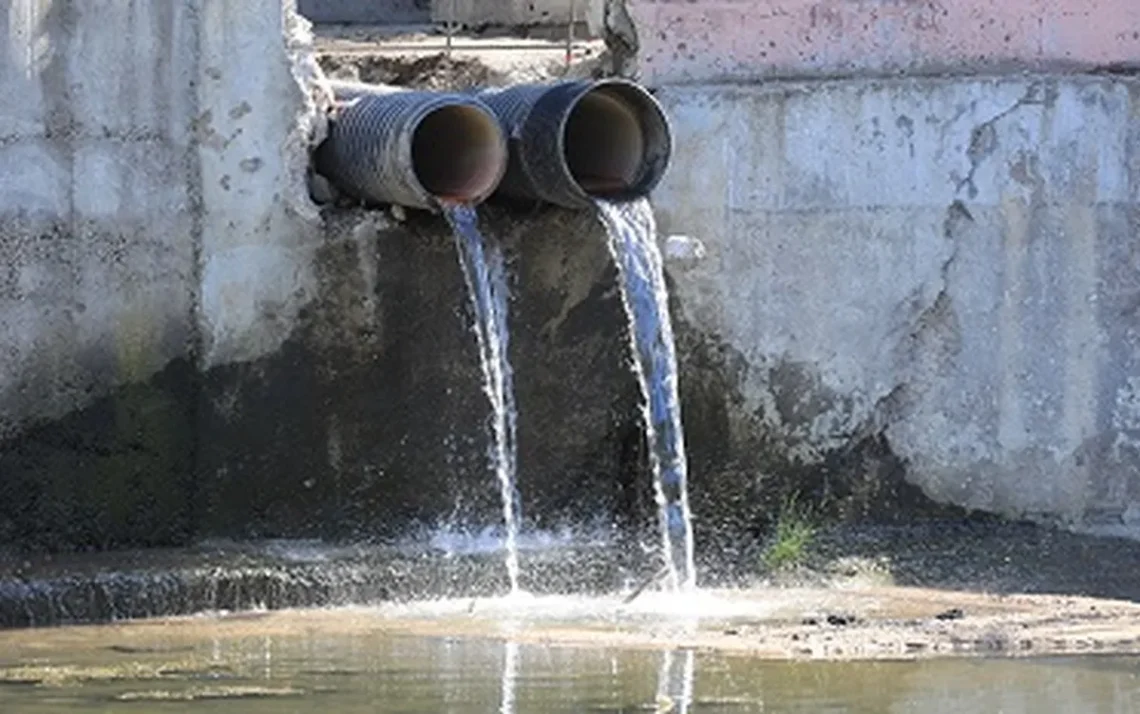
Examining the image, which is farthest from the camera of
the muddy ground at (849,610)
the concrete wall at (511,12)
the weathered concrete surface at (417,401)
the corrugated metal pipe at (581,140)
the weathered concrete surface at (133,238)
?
the concrete wall at (511,12)

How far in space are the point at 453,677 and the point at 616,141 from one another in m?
2.81

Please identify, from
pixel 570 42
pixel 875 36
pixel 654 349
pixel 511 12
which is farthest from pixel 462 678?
pixel 511 12

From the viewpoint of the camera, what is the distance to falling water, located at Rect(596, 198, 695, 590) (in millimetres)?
11477

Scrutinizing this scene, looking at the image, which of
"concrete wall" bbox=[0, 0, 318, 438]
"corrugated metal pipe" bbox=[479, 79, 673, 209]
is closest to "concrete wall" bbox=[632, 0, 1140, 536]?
"corrugated metal pipe" bbox=[479, 79, 673, 209]

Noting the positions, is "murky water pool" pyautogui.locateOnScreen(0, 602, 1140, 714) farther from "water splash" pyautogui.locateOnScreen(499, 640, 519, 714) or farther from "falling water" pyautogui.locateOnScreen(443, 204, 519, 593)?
"falling water" pyautogui.locateOnScreen(443, 204, 519, 593)

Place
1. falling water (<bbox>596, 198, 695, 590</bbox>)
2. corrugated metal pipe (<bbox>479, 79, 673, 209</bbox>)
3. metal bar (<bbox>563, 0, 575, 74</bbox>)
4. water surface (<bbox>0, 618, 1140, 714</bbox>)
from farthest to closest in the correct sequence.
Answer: metal bar (<bbox>563, 0, 575, 74</bbox>) → falling water (<bbox>596, 198, 695, 590</bbox>) → corrugated metal pipe (<bbox>479, 79, 673, 209</bbox>) → water surface (<bbox>0, 618, 1140, 714</bbox>)

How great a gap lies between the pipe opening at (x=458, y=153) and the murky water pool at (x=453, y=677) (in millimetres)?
1755

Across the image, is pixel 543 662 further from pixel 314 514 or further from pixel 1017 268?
pixel 1017 268

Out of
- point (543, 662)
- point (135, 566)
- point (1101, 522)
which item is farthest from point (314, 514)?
point (1101, 522)

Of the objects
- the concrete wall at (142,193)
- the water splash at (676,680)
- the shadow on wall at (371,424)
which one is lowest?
the water splash at (676,680)

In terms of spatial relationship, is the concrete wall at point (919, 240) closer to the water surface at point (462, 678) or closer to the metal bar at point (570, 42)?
the metal bar at point (570, 42)

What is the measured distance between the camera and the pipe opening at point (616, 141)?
36.9 ft

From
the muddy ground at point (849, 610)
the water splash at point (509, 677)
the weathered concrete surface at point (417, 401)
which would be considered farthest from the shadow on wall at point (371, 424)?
the water splash at point (509, 677)

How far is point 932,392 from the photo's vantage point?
11961 millimetres
